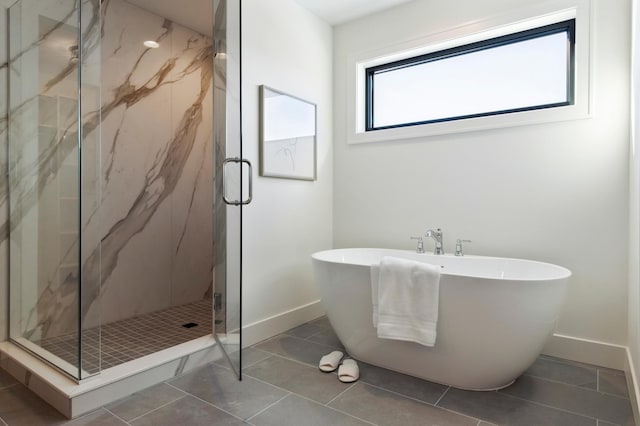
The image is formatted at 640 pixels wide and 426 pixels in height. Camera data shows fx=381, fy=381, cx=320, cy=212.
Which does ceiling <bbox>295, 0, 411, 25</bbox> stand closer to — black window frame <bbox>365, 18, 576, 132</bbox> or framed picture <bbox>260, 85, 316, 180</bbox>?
black window frame <bbox>365, 18, 576, 132</bbox>

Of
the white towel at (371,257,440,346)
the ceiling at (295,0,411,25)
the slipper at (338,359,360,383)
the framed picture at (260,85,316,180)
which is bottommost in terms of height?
the slipper at (338,359,360,383)

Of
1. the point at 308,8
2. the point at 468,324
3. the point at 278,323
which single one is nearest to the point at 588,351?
the point at 468,324

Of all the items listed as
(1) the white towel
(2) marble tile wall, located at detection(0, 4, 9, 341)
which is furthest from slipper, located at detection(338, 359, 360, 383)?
(2) marble tile wall, located at detection(0, 4, 9, 341)

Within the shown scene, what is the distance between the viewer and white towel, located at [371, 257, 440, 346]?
6.07 feet

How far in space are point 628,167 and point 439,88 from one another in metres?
1.35

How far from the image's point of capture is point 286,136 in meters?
2.86

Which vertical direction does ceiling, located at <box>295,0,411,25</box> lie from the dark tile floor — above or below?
above

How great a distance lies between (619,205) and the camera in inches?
86.0

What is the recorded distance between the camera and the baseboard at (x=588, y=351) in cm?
217

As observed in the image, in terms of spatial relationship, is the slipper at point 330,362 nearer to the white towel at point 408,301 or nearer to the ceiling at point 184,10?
the white towel at point 408,301

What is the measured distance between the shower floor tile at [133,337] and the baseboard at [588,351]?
2274mm

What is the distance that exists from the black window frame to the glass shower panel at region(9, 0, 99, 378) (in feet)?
6.95

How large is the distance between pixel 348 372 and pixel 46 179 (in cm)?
198

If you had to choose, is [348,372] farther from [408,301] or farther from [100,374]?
[100,374]
